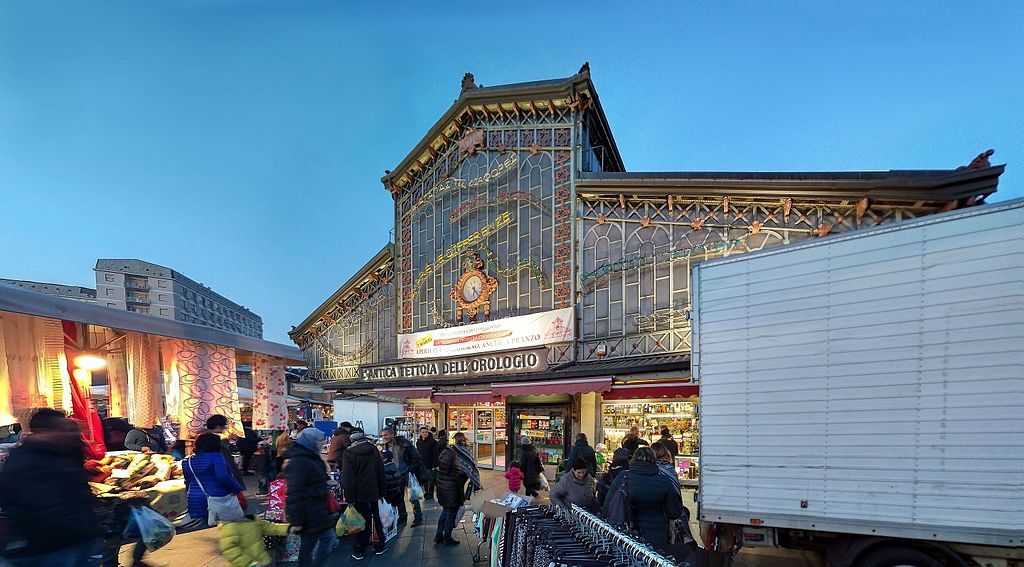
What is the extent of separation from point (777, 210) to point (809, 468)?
695cm

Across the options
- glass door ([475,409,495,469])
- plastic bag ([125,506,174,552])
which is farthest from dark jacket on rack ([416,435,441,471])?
glass door ([475,409,495,469])

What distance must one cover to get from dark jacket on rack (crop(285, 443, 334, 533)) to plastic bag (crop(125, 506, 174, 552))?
2121 mm

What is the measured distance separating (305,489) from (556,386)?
23.9ft

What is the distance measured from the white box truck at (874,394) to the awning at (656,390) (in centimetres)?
497

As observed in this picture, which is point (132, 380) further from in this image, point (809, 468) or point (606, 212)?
point (809, 468)

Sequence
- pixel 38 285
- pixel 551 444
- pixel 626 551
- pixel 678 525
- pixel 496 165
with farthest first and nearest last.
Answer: pixel 38 285 → pixel 496 165 → pixel 551 444 → pixel 678 525 → pixel 626 551

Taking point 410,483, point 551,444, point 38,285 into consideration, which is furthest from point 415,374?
point 38,285

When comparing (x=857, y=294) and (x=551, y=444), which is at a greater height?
(x=857, y=294)

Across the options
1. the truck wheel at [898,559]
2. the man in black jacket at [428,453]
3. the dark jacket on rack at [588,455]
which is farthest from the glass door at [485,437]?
the truck wheel at [898,559]

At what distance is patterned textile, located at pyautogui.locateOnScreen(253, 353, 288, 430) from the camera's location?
17.7m

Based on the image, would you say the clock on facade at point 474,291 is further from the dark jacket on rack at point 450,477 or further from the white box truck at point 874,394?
the white box truck at point 874,394

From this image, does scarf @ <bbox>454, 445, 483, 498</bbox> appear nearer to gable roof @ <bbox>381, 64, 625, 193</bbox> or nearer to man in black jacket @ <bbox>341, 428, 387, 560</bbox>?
man in black jacket @ <bbox>341, 428, 387, 560</bbox>

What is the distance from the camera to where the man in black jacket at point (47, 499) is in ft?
10.5

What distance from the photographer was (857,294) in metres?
4.29
